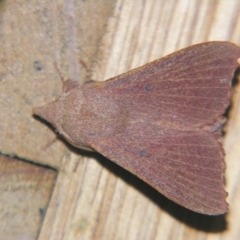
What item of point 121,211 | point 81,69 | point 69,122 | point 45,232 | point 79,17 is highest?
point 79,17

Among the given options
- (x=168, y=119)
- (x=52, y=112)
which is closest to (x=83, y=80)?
(x=52, y=112)

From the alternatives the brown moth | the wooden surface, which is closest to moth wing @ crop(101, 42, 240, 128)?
the brown moth

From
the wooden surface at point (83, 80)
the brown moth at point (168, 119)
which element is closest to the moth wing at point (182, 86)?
the brown moth at point (168, 119)

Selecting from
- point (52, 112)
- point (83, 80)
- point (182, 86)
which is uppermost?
point (182, 86)

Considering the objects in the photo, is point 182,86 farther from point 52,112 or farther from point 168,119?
point 52,112

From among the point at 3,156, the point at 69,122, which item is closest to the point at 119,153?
the point at 69,122

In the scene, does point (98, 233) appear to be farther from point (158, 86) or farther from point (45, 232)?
point (158, 86)
